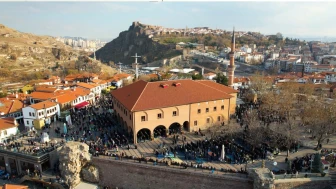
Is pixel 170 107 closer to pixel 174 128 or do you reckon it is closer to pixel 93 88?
pixel 174 128

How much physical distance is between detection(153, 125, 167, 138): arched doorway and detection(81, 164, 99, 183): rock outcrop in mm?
8334

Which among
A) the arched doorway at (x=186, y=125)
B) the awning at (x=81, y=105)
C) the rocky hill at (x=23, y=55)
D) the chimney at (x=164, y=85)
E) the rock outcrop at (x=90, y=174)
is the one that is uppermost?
the rocky hill at (x=23, y=55)

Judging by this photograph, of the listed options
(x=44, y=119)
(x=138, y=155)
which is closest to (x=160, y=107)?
(x=138, y=155)

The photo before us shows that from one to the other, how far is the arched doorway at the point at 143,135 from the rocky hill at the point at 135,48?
93991mm

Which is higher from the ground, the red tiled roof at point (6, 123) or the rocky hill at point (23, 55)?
the rocky hill at point (23, 55)

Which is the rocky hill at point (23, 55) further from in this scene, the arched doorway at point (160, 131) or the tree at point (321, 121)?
the tree at point (321, 121)

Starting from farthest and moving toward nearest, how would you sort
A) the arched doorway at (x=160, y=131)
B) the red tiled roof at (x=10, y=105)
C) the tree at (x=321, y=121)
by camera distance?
1. the red tiled roof at (x=10, y=105)
2. the arched doorway at (x=160, y=131)
3. the tree at (x=321, y=121)

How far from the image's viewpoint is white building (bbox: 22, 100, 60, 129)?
3427cm

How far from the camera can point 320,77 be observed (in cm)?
6109

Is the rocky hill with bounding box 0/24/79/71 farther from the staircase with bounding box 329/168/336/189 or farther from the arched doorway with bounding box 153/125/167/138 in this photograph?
the staircase with bounding box 329/168/336/189

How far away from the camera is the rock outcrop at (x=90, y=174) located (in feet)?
83.8

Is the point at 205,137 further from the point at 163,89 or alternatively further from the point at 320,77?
the point at 320,77

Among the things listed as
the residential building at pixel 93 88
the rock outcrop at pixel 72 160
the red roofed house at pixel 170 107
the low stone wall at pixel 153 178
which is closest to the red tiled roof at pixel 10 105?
the residential building at pixel 93 88

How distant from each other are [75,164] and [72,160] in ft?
1.89
